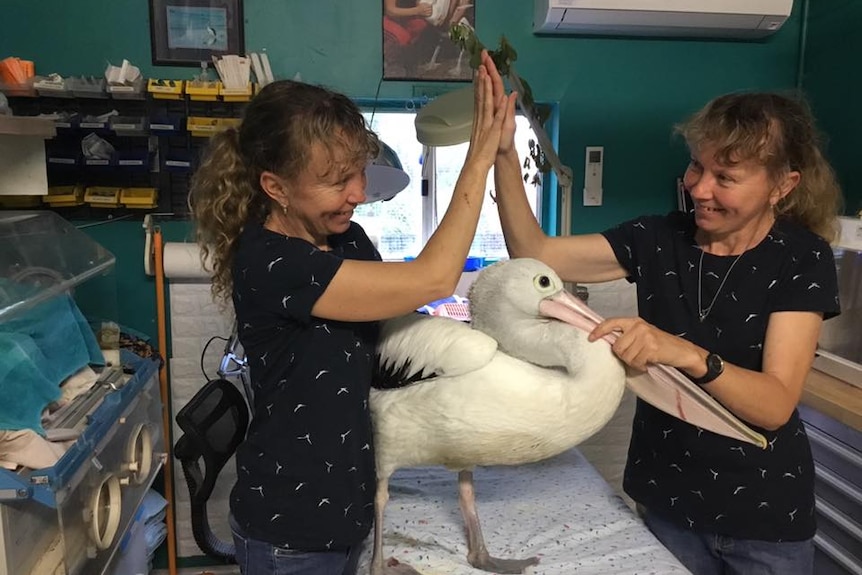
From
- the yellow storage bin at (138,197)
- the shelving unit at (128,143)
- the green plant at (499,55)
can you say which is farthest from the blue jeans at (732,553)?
the yellow storage bin at (138,197)

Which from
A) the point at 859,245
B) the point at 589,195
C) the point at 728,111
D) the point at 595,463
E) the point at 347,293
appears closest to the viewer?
the point at 347,293

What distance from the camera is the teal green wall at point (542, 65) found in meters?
2.46

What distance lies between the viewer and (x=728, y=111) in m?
1.23

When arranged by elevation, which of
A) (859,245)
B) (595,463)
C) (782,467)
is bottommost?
(595,463)

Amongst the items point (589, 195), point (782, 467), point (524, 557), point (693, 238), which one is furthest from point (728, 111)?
point (589, 195)

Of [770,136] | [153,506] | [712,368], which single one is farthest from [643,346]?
[153,506]

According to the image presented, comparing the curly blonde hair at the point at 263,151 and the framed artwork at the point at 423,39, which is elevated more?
the framed artwork at the point at 423,39

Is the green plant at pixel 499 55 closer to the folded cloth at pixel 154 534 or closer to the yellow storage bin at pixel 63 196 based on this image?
the yellow storage bin at pixel 63 196

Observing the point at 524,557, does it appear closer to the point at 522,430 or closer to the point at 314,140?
the point at 522,430

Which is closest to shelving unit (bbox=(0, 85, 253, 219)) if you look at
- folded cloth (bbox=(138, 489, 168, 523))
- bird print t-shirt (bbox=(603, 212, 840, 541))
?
folded cloth (bbox=(138, 489, 168, 523))

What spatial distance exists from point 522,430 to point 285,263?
0.45 m

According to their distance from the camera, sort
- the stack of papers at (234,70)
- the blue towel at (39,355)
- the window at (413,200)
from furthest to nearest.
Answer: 1. the window at (413,200)
2. the stack of papers at (234,70)
3. the blue towel at (39,355)

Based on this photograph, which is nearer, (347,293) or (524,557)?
(347,293)

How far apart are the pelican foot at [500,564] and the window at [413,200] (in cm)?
161
